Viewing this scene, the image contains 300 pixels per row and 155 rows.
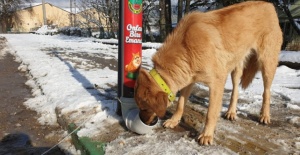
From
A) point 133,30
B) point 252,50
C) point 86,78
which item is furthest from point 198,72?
point 86,78

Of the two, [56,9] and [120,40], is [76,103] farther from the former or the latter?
[56,9]

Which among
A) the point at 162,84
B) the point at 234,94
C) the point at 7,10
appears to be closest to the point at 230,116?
the point at 234,94

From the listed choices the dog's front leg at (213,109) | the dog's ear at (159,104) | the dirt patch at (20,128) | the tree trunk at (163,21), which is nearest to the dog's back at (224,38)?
the dog's front leg at (213,109)

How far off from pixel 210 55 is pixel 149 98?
897mm

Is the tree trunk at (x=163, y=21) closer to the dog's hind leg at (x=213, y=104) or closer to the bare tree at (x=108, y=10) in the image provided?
the bare tree at (x=108, y=10)

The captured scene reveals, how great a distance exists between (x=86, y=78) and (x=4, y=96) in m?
1.83

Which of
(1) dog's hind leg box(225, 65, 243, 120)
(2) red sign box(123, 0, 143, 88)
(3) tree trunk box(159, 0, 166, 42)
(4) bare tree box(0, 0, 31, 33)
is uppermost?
(4) bare tree box(0, 0, 31, 33)

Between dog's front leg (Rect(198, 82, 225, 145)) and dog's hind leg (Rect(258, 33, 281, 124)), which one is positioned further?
dog's hind leg (Rect(258, 33, 281, 124))

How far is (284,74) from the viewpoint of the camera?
288 inches

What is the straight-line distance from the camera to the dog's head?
2.81 metres

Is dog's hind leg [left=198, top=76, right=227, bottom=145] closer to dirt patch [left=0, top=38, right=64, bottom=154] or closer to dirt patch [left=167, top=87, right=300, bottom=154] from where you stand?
dirt patch [left=167, top=87, right=300, bottom=154]

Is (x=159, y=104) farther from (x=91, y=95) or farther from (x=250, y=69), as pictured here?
(x=91, y=95)

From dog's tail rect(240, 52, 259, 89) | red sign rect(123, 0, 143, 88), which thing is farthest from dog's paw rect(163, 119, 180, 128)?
dog's tail rect(240, 52, 259, 89)

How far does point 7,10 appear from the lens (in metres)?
57.1
